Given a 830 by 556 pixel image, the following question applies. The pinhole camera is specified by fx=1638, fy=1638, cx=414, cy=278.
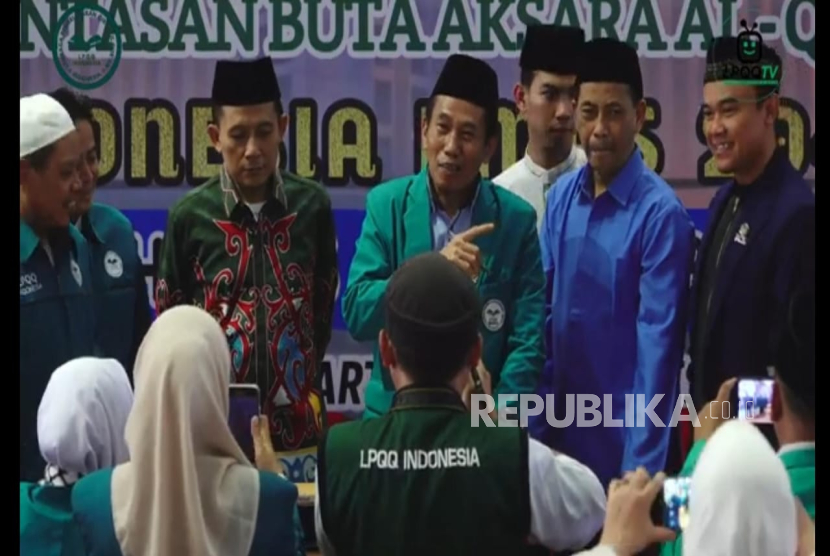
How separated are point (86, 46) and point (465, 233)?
1.34 m

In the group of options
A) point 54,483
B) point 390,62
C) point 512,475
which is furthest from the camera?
point 390,62

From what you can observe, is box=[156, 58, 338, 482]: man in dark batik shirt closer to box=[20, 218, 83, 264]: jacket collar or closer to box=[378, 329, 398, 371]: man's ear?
box=[20, 218, 83, 264]: jacket collar

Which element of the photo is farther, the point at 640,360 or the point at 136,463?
the point at 640,360

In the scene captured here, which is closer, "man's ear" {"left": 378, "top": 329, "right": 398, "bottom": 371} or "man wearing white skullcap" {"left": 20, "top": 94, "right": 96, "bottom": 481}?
"man's ear" {"left": 378, "top": 329, "right": 398, "bottom": 371}

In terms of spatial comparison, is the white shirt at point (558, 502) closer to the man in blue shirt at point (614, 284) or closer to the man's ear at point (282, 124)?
the man in blue shirt at point (614, 284)

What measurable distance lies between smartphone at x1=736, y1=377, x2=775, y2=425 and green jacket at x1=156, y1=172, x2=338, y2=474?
4.31ft

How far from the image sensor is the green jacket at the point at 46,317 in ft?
17.1

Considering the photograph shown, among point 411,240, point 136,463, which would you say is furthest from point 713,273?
point 136,463

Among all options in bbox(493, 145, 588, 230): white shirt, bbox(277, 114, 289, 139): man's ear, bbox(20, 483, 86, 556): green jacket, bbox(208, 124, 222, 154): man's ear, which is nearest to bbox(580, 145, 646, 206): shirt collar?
bbox(493, 145, 588, 230): white shirt

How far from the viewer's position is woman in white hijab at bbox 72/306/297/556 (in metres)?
3.59

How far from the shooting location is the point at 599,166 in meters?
5.23

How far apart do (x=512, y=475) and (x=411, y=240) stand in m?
1.77

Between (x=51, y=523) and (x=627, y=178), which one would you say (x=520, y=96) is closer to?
(x=627, y=178)

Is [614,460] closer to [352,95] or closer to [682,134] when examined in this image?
[682,134]
